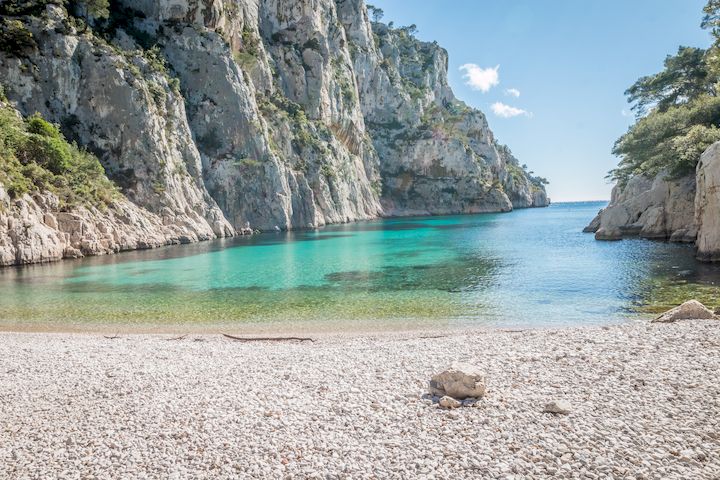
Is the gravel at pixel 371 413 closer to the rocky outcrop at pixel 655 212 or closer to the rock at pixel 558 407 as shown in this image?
the rock at pixel 558 407

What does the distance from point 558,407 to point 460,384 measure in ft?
4.73

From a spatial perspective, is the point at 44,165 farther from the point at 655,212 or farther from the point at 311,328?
the point at 655,212

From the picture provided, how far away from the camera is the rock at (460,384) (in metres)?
6.75

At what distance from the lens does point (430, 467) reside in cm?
505

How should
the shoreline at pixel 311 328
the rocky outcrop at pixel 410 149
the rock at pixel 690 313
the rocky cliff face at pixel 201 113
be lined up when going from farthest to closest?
the rocky outcrop at pixel 410 149 < the rocky cliff face at pixel 201 113 < the shoreline at pixel 311 328 < the rock at pixel 690 313

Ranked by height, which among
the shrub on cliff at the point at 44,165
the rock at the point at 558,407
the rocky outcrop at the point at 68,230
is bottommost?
the rock at the point at 558,407

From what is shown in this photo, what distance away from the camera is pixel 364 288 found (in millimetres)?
21031

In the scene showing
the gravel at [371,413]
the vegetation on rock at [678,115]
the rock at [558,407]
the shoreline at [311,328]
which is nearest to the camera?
the gravel at [371,413]

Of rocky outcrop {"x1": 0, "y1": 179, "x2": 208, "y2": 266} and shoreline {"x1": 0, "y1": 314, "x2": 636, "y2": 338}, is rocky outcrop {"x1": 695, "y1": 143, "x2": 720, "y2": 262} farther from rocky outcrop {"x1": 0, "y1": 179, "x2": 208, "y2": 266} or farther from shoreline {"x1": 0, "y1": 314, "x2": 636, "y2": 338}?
rocky outcrop {"x1": 0, "y1": 179, "x2": 208, "y2": 266}

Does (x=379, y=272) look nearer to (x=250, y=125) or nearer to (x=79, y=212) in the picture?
(x=79, y=212)

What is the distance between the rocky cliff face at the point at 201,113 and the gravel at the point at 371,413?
12.4 m

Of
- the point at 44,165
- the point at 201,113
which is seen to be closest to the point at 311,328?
the point at 44,165

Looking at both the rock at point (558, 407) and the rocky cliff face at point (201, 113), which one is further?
the rocky cliff face at point (201, 113)

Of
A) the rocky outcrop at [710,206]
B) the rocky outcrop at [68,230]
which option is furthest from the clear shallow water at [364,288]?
the rocky outcrop at [68,230]
